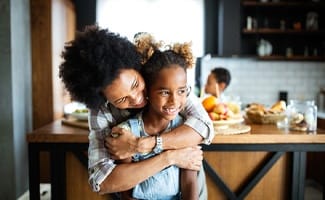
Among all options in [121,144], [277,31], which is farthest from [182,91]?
[277,31]

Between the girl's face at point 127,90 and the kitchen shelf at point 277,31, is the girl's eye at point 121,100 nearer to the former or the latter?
the girl's face at point 127,90

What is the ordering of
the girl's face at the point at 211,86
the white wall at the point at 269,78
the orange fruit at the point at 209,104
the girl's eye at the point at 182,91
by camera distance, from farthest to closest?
the white wall at the point at 269,78 → the girl's face at the point at 211,86 → the orange fruit at the point at 209,104 → the girl's eye at the point at 182,91

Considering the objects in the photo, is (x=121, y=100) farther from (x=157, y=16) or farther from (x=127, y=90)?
(x=157, y=16)

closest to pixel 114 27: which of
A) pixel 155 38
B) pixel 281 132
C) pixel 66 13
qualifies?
pixel 66 13

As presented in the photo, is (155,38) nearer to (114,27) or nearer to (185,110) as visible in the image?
(185,110)

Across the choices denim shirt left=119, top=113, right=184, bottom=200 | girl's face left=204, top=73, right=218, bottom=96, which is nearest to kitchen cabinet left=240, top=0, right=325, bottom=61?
girl's face left=204, top=73, right=218, bottom=96

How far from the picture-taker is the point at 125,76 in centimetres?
108

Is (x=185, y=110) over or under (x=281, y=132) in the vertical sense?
over

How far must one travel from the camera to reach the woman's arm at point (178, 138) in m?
1.16

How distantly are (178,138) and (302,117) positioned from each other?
106 cm

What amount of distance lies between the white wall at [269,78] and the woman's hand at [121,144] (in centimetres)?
338

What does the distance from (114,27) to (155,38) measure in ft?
11.2

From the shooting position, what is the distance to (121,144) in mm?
1149

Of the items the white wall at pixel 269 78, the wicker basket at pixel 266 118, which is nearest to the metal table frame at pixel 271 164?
the wicker basket at pixel 266 118
